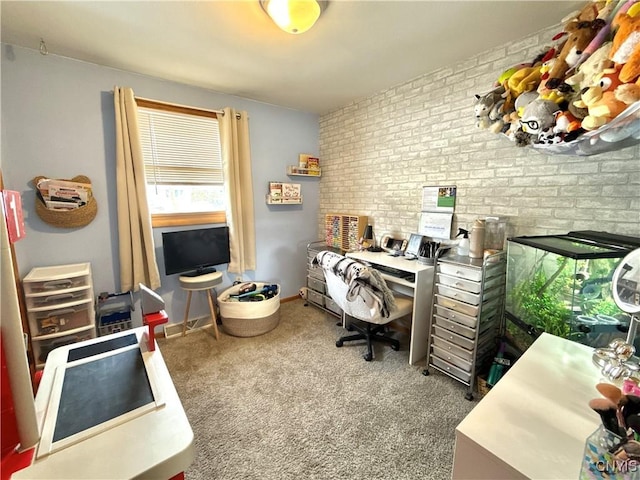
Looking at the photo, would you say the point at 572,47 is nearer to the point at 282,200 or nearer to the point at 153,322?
the point at 153,322

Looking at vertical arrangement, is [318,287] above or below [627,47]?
below

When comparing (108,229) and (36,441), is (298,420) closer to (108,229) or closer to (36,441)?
(36,441)

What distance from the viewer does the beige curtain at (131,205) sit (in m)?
2.22

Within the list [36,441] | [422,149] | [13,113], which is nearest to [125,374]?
[36,441]

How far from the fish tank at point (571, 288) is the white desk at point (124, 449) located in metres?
1.63

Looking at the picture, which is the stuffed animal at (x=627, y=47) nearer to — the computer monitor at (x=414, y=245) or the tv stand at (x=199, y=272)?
the computer monitor at (x=414, y=245)

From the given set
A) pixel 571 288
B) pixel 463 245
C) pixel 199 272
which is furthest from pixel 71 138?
pixel 571 288

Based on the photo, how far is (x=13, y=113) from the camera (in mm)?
1928

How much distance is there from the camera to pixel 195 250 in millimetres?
2613

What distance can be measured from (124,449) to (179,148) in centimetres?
257

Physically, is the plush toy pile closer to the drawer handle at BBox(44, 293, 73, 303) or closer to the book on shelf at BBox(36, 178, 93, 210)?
the book on shelf at BBox(36, 178, 93, 210)

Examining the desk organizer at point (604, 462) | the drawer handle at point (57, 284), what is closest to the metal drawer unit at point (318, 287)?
the drawer handle at point (57, 284)

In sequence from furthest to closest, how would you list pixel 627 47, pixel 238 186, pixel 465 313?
pixel 238 186
pixel 465 313
pixel 627 47

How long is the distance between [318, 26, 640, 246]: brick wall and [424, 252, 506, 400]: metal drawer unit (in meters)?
0.44
